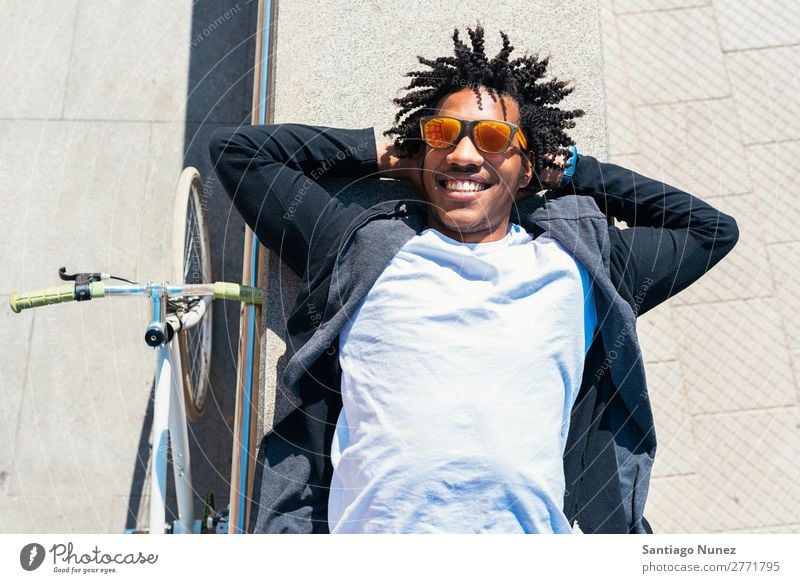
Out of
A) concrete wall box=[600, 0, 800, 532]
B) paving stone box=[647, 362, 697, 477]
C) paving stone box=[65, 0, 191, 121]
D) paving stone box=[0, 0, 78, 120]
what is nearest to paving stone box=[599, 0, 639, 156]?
concrete wall box=[600, 0, 800, 532]

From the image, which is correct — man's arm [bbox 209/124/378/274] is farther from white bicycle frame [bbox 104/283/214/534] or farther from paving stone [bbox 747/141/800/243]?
paving stone [bbox 747/141/800/243]

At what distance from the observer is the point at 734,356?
9.25ft

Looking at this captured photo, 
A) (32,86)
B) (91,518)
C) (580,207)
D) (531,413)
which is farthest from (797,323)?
(32,86)

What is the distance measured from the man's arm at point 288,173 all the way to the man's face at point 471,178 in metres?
0.24

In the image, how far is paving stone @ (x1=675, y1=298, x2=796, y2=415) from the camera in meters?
2.79

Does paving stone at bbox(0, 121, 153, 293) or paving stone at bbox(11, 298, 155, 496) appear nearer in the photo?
paving stone at bbox(11, 298, 155, 496)

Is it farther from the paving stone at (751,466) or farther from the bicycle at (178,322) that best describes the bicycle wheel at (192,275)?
the paving stone at (751,466)

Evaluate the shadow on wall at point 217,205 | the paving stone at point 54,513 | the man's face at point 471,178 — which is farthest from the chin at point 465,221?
the paving stone at point 54,513

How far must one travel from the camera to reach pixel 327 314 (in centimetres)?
191

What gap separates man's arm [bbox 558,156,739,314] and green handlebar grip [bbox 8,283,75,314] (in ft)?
4.25
